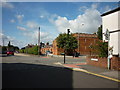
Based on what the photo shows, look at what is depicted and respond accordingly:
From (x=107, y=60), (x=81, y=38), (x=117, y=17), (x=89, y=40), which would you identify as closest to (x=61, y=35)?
(x=81, y=38)

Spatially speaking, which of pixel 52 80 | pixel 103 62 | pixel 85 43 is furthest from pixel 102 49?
pixel 85 43

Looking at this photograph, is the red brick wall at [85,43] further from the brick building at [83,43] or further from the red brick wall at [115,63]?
the red brick wall at [115,63]

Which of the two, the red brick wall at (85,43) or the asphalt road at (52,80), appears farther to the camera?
the red brick wall at (85,43)

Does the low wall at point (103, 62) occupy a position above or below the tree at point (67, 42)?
below

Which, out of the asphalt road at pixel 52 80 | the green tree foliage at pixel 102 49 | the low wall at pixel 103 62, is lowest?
the asphalt road at pixel 52 80

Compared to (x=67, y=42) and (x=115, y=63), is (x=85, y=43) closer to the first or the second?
(x=67, y=42)

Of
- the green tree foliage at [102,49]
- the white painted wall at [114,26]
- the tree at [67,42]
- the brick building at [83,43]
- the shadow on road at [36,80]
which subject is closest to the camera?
the shadow on road at [36,80]

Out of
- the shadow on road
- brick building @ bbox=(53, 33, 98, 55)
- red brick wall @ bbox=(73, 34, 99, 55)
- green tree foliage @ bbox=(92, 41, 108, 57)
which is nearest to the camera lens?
the shadow on road

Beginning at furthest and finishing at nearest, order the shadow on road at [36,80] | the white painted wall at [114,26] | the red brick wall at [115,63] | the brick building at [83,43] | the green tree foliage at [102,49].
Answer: the brick building at [83,43], the white painted wall at [114,26], the green tree foliage at [102,49], the red brick wall at [115,63], the shadow on road at [36,80]

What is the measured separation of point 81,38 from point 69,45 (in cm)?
1248

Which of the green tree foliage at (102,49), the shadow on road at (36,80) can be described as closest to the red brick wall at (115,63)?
the green tree foliage at (102,49)

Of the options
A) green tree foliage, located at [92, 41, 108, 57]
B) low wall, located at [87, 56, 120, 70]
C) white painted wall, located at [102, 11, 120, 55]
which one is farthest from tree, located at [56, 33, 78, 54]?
green tree foliage, located at [92, 41, 108, 57]

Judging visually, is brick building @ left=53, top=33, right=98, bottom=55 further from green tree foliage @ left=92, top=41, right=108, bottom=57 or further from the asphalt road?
the asphalt road

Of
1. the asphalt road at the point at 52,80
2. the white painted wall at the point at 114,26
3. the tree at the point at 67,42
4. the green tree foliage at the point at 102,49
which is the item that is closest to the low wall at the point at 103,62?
the green tree foliage at the point at 102,49
